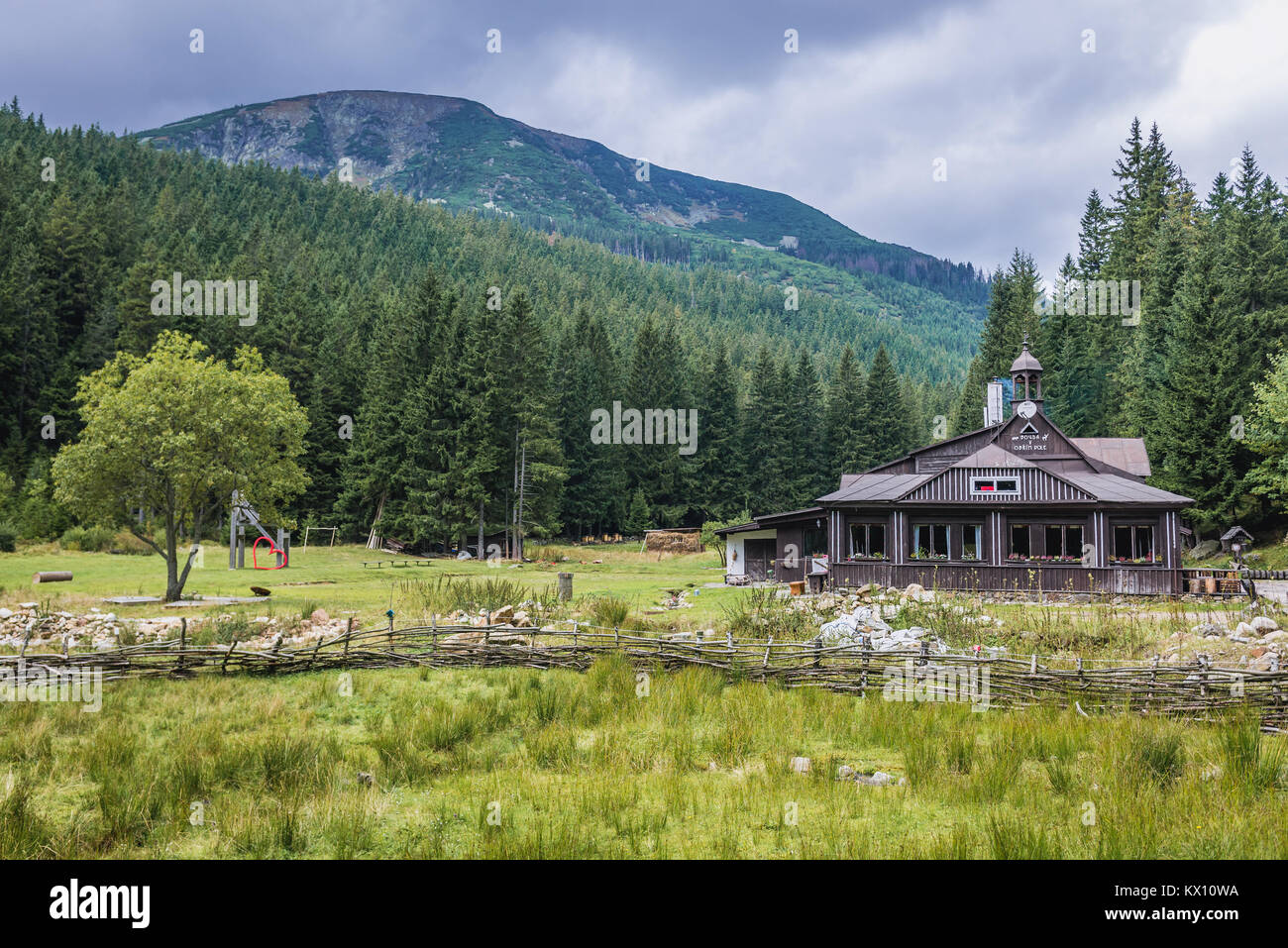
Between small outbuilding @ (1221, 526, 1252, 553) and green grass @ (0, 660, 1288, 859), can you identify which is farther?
small outbuilding @ (1221, 526, 1252, 553)

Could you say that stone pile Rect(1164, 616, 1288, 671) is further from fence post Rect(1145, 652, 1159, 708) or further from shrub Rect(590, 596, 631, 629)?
shrub Rect(590, 596, 631, 629)

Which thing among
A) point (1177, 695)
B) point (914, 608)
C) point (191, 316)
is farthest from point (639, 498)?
point (1177, 695)

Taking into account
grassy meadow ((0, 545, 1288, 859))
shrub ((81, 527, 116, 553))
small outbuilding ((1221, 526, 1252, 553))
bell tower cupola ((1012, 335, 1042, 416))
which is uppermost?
bell tower cupola ((1012, 335, 1042, 416))

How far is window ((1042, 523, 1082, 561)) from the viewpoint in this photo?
28.8 meters

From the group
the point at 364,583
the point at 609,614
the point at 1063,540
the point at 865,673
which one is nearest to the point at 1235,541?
the point at 1063,540

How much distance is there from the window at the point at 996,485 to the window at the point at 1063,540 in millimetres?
1855

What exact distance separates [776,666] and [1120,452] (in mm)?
29545

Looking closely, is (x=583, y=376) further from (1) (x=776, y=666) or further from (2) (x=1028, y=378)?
(1) (x=776, y=666)

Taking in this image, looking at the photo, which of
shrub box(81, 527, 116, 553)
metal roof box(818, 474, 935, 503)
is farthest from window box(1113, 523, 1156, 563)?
shrub box(81, 527, 116, 553)

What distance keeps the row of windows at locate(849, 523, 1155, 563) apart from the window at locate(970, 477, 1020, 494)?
4.43 feet
